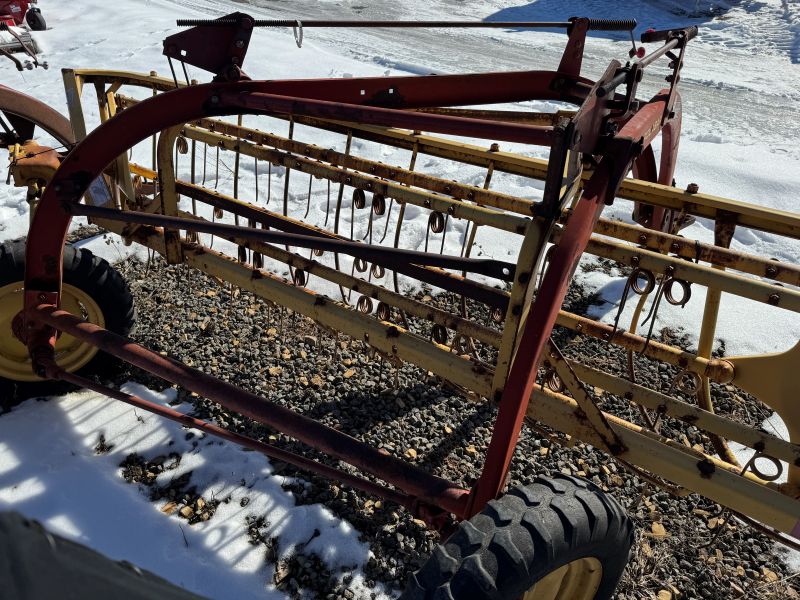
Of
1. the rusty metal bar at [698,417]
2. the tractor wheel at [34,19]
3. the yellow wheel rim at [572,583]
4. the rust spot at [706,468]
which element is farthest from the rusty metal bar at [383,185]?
the tractor wheel at [34,19]

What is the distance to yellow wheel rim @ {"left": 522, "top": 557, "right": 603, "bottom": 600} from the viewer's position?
6.88ft

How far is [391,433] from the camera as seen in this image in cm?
364

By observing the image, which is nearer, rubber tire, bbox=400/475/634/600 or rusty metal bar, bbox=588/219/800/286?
rubber tire, bbox=400/475/634/600

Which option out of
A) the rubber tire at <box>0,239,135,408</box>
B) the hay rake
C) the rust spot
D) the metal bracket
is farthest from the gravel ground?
the metal bracket

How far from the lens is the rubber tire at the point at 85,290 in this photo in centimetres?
333

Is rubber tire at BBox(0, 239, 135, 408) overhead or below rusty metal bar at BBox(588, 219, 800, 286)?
below

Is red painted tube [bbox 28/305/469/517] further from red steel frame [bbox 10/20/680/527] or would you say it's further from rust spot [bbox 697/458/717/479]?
rust spot [bbox 697/458/717/479]

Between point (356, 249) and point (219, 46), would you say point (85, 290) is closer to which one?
point (219, 46)

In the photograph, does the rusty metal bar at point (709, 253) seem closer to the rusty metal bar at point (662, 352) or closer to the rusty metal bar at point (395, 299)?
the rusty metal bar at point (662, 352)

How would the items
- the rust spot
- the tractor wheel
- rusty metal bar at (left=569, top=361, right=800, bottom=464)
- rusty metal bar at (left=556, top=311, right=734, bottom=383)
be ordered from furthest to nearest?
the tractor wheel, rusty metal bar at (left=556, top=311, right=734, bottom=383), rusty metal bar at (left=569, top=361, right=800, bottom=464), the rust spot

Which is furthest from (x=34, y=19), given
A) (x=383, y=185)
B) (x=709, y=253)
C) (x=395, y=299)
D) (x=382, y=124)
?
(x=709, y=253)

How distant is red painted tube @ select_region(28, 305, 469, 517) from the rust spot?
0.83 metres

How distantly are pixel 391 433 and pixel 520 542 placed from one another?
192 cm

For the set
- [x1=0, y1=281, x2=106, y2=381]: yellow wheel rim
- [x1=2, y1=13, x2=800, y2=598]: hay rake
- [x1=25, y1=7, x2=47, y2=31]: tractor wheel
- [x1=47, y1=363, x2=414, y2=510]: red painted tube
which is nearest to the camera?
[x1=2, y1=13, x2=800, y2=598]: hay rake
